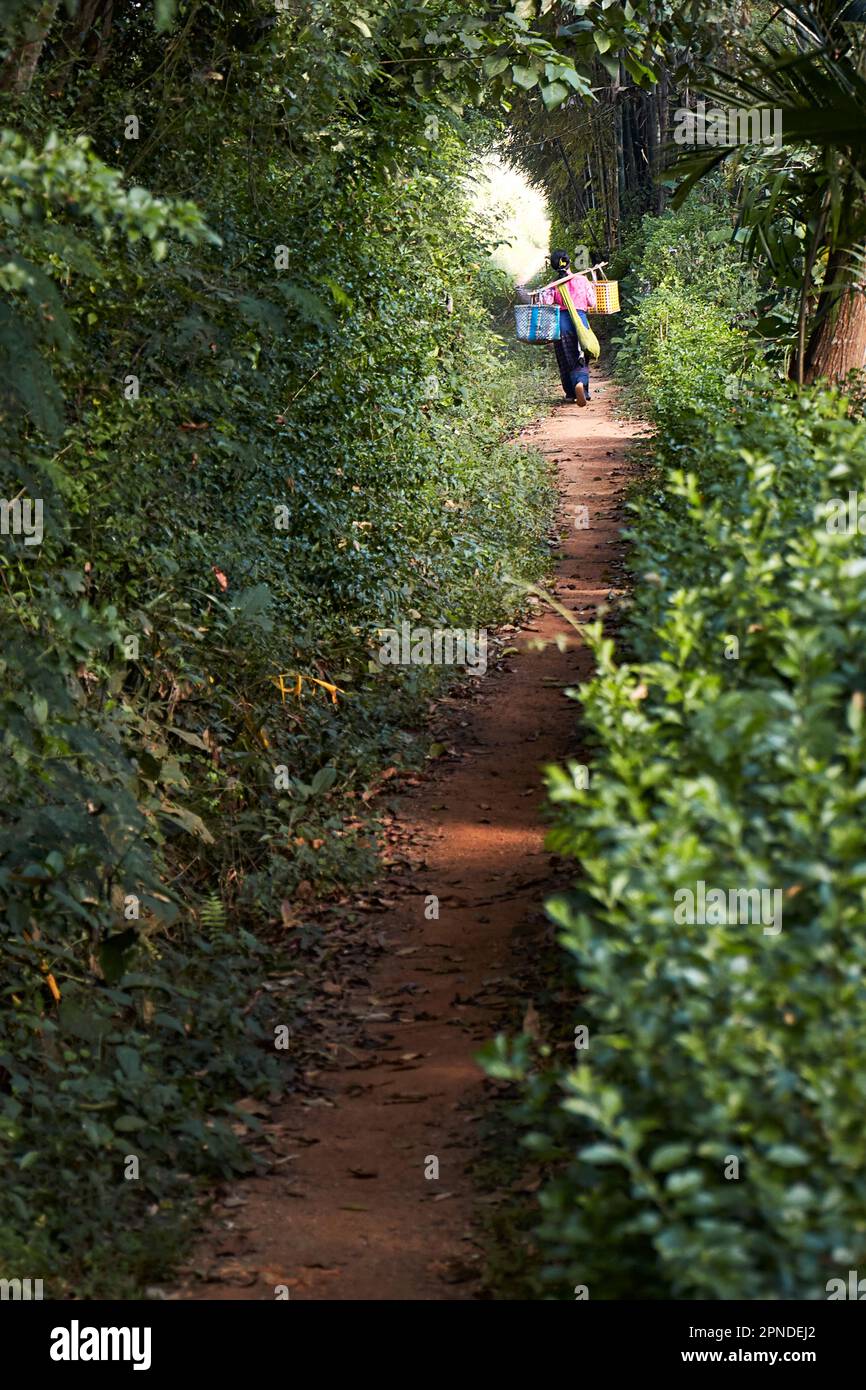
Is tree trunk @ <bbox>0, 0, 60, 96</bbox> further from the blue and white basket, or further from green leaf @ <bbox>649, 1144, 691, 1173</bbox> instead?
the blue and white basket

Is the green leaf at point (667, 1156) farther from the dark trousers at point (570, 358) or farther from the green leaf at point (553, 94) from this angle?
the dark trousers at point (570, 358)

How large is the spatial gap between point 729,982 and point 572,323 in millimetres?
19034

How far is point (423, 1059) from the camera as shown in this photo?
19.0ft

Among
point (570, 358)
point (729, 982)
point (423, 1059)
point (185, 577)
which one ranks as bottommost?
point (423, 1059)

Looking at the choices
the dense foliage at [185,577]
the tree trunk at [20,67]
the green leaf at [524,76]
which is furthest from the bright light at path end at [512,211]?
the tree trunk at [20,67]

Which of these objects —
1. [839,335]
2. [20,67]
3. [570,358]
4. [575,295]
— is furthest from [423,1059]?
[570,358]

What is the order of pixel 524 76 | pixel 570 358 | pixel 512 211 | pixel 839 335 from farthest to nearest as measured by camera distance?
1. pixel 570 358
2. pixel 512 211
3. pixel 839 335
4. pixel 524 76

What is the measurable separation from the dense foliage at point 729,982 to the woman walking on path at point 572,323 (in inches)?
686

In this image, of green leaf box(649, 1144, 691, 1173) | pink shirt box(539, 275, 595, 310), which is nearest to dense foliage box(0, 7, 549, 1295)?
green leaf box(649, 1144, 691, 1173)

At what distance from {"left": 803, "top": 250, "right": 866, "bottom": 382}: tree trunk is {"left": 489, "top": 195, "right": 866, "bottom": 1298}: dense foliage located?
5.78 metres

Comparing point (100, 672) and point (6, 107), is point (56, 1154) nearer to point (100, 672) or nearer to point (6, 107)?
point (100, 672)

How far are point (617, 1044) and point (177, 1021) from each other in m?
3.73

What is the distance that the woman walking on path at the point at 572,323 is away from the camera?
20484mm

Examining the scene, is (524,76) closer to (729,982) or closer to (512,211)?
(729,982)
